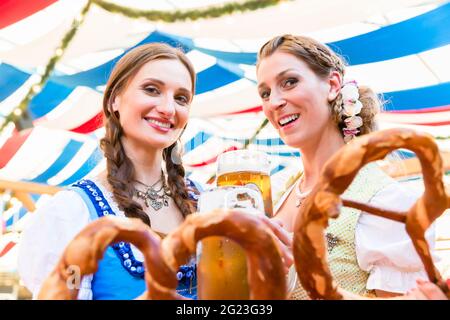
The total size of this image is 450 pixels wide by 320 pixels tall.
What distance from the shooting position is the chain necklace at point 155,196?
114cm

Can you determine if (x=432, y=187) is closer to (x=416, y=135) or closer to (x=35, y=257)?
(x=416, y=135)

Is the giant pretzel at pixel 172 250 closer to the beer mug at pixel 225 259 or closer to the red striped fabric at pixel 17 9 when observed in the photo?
the beer mug at pixel 225 259

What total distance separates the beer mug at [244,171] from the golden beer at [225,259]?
0.32ft

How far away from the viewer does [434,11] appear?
3.31 meters

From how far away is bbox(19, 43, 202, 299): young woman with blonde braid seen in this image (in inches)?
38.3

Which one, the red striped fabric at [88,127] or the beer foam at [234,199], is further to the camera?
the red striped fabric at [88,127]

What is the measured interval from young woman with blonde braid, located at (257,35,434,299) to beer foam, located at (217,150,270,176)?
12.2 inches

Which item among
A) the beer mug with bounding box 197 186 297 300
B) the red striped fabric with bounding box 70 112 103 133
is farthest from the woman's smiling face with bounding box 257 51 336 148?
the red striped fabric with bounding box 70 112 103 133

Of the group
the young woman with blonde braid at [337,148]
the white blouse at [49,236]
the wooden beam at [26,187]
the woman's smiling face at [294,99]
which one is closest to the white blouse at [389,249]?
the young woman with blonde braid at [337,148]

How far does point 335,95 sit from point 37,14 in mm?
3011

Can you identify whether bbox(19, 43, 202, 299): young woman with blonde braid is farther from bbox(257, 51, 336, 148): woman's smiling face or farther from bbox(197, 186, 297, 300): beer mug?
bbox(197, 186, 297, 300): beer mug

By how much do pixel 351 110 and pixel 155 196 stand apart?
0.52 metres

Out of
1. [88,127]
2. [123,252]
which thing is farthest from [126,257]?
[88,127]
